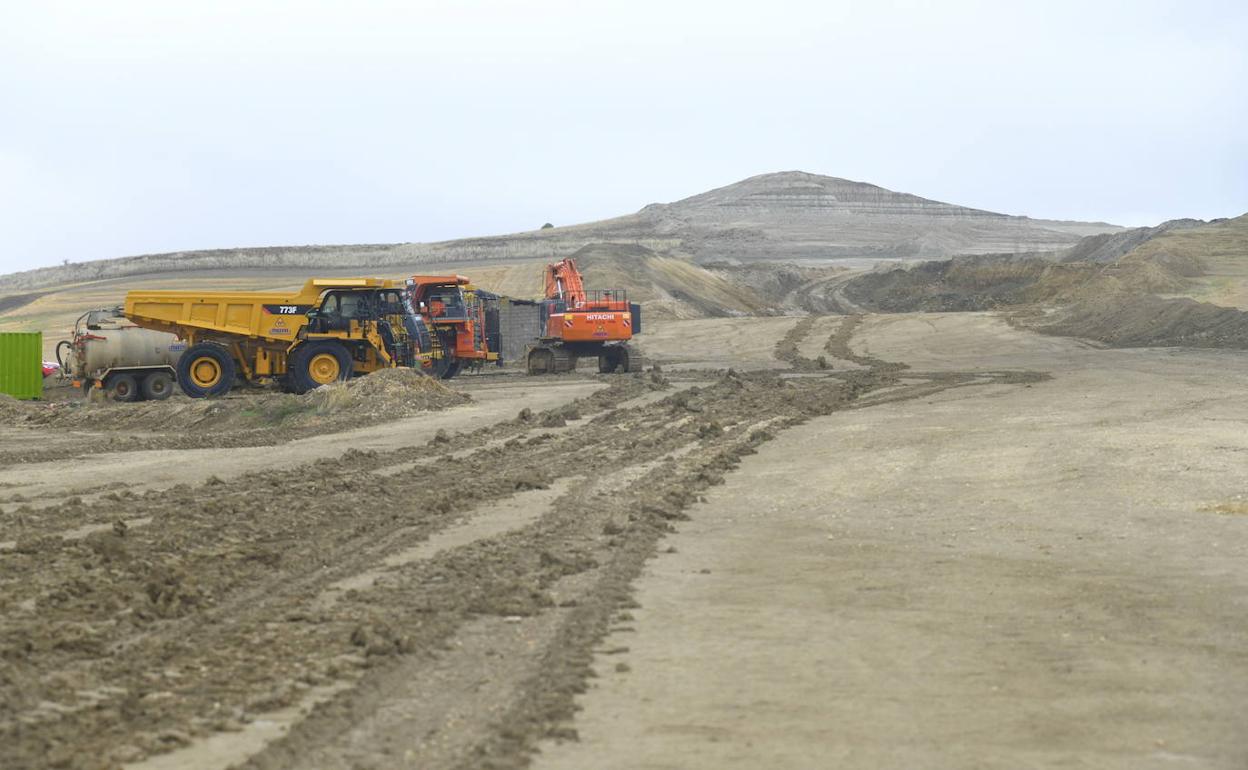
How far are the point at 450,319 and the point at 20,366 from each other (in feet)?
32.8

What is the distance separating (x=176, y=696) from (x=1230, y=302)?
50.6 metres

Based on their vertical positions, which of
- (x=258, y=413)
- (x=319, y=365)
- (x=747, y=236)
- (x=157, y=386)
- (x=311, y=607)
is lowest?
(x=258, y=413)

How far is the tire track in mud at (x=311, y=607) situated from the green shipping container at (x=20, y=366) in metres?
19.6

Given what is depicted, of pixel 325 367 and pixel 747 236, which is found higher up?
pixel 747 236

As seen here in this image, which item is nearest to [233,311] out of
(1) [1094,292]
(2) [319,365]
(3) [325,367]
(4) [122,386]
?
(2) [319,365]

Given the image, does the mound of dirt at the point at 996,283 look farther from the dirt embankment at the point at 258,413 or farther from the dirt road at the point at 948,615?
the dirt road at the point at 948,615

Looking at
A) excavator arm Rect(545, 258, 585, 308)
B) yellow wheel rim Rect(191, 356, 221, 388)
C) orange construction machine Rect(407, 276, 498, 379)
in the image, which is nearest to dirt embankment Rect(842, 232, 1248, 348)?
excavator arm Rect(545, 258, 585, 308)

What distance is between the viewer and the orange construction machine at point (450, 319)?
35375 mm

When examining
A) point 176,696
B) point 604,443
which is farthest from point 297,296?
point 176,696

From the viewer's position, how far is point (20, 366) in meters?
34.8

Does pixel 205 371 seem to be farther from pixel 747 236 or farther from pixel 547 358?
pixel 747 236

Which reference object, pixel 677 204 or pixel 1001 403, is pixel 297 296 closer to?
pixel 1001 403

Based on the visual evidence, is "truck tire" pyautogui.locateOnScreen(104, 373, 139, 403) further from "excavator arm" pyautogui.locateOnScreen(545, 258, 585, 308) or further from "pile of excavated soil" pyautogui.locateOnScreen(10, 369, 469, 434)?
"excavator arm" pyautogui.locateOnScreen(545, 258, 585, 308)

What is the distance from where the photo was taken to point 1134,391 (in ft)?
89.4
